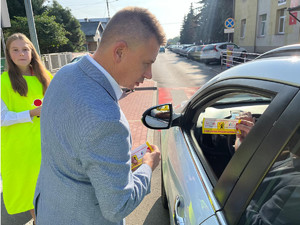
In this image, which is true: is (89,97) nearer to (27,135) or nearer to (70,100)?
(70,100)

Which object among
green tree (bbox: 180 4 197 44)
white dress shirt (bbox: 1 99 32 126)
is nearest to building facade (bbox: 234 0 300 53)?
white dress shirt (bbox: 1 99 32 126)

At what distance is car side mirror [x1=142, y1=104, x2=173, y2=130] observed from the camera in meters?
1.91

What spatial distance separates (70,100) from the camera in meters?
0.92

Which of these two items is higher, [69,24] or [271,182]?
[69,24]

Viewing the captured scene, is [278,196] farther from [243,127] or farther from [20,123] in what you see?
[20,123]

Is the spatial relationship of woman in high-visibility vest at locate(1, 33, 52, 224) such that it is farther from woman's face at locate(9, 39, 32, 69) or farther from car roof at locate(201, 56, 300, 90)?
car roof at locate(201, 56, 300, 90)

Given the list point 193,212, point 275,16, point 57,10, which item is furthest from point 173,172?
point 57,10

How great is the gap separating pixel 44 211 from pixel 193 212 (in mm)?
751

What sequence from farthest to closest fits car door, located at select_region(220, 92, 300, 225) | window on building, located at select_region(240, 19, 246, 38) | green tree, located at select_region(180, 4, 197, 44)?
green tree, located at select_region(180, 4, 197, 44) < window on building, located at select_region(240, 19, 246, 38) < car door, located at select_region(220, 92, 300, 225)

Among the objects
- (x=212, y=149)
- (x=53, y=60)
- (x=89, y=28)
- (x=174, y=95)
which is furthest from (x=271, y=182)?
(x=89, y=28)

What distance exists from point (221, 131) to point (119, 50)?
102cm

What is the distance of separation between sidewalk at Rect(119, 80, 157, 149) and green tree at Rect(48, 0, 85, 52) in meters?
20.6

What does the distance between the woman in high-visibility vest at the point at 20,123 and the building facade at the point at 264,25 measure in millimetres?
15990

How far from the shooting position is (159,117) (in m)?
1.96
